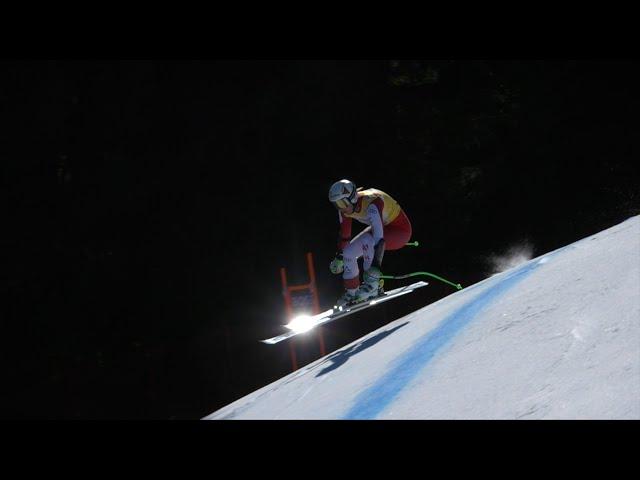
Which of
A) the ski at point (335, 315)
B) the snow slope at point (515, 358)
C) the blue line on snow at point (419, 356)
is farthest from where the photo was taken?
the ski at point (335, 315)

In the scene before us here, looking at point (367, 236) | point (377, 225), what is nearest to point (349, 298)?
point (367, 236)

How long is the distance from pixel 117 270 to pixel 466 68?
9.24m

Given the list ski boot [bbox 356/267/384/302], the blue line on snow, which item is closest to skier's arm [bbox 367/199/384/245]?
ski boot [bbox 356/267/384/302]

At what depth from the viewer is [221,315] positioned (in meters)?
A: 16.4

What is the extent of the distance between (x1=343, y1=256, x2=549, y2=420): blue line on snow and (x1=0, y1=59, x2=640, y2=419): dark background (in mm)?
8741

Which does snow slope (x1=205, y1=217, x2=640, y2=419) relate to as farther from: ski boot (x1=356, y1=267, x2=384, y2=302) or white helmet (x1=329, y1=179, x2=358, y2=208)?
white helmet (x1=329, y1=179, x2=358, y2=208)

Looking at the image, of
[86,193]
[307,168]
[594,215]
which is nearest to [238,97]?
[307,168]

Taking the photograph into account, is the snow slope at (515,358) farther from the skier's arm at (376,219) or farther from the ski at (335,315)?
the skier's arm at (376,219)

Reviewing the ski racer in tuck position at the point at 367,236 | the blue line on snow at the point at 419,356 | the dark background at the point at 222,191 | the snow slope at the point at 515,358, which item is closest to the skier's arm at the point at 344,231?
the ski racer in tuck position at the point at 367,236

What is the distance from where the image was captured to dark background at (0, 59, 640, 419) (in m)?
15.6

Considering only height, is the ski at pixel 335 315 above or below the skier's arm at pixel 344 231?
below

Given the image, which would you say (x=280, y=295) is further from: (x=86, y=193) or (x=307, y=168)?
(x=86, y=193)

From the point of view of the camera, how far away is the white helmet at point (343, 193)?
8.11 m

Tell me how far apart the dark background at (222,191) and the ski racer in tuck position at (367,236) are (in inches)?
284
